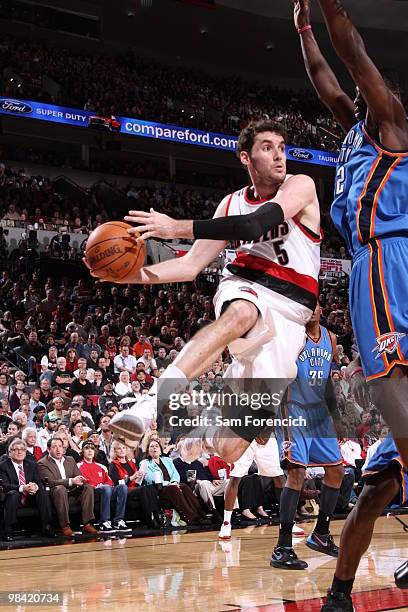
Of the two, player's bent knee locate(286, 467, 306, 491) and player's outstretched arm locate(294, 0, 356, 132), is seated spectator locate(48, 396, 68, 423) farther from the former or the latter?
player's outstretched arm locate(294, 0, 356, 132)

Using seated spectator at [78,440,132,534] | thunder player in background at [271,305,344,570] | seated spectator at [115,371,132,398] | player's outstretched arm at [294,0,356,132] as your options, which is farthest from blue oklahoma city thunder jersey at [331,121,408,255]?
seated spectator at [115,371,132,398]

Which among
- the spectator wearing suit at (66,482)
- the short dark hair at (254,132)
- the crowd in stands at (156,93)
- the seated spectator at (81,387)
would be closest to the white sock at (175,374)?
the short dark hair at (254,132)

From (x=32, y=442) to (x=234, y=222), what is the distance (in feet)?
21.5

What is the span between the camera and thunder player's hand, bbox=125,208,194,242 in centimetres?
356

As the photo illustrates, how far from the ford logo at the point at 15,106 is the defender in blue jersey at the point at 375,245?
64.7 feet

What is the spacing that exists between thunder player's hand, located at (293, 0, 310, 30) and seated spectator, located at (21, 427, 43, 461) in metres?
6.44

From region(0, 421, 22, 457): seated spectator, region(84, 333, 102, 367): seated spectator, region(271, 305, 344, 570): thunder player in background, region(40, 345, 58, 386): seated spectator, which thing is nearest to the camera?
region(271, 305, 344, 570): thunder player in background

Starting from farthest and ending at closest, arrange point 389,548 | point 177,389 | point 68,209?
point 68,209, point 389,548, point 177,389

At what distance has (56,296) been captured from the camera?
16.9 metres

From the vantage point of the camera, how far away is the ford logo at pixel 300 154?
27297 mm

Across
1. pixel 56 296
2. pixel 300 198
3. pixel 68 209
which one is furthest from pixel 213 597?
pixel 68 209

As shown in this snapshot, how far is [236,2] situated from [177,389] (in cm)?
2619

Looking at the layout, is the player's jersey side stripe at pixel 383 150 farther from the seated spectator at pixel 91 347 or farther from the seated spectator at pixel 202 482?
the seated spectator at pixel 91 347

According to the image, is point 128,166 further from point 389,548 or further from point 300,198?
point 300,198
